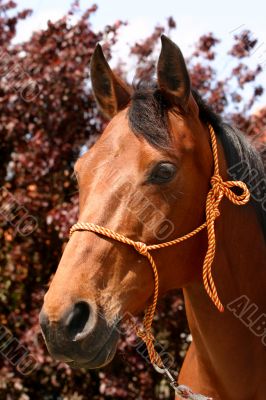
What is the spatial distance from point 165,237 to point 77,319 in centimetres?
48

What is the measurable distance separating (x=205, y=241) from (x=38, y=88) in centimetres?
253

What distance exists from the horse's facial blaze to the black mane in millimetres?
36

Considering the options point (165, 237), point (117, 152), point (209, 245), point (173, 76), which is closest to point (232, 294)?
point (209, 245)

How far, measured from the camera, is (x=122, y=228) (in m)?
2.11

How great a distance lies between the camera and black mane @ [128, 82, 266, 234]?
2254 millimetres

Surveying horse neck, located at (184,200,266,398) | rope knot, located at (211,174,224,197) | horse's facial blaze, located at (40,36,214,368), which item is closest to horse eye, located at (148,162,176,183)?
horse's facial blaze, located at (40,36,214,368)

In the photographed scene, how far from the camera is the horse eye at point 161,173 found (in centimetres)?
216

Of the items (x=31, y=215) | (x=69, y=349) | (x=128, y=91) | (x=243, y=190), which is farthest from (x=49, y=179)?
(x=69, y=349)

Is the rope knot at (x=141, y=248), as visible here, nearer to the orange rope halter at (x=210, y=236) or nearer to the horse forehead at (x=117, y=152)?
the orange rope halter at (x=210, y=236)

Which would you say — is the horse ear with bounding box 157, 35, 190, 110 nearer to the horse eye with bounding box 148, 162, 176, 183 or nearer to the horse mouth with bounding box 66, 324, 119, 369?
the horse eye with bounding box 148, 162, 176, 183

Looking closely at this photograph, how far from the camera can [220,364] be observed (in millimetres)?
2402

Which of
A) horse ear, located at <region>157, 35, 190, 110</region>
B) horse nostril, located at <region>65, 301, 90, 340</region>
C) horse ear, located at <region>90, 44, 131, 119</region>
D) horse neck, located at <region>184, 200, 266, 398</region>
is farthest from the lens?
horse ear, located at <region>90, 44, 131, 119</region>

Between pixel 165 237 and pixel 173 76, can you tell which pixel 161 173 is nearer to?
pixel 165 237

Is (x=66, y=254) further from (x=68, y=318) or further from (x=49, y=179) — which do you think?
(x=49, y=179)
